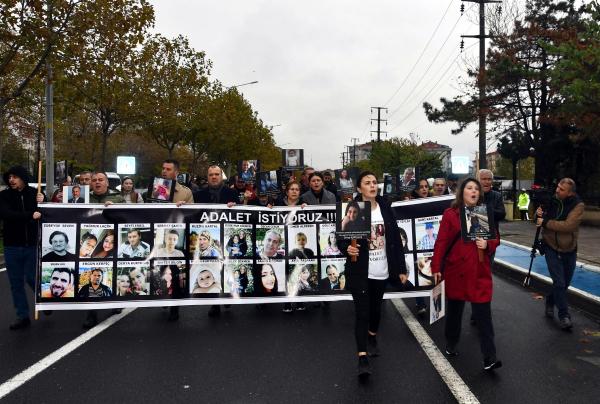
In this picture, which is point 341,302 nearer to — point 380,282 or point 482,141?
point 380,282

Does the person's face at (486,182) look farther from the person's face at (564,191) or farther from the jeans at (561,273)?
the jeans at (561,273)

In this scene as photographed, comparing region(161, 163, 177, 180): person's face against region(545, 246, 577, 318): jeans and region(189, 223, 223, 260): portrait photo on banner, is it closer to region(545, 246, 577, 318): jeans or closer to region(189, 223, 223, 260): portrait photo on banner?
region(189, 223, 223, 260): portrait photo on banner

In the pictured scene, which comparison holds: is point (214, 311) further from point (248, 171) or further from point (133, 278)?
point (248, 171)

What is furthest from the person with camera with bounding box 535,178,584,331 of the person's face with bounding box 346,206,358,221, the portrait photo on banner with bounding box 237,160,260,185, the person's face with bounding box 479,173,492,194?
the portrait photo on banner with bounding box 237,160,260,185

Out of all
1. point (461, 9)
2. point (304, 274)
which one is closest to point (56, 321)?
point (304, 274)

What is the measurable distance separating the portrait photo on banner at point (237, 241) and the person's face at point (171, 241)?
605 millimetres

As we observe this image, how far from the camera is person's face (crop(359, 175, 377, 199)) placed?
187 inches

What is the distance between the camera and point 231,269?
679 cm

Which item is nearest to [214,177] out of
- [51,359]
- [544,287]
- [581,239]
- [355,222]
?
[51,359]

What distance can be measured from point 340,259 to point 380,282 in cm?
213

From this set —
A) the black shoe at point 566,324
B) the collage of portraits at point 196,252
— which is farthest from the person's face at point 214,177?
the black shoe at point 566,324

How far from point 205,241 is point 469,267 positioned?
11.0 feet

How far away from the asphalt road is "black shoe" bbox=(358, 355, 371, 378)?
90 millimetres

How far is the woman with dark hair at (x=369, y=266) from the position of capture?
470 cm
